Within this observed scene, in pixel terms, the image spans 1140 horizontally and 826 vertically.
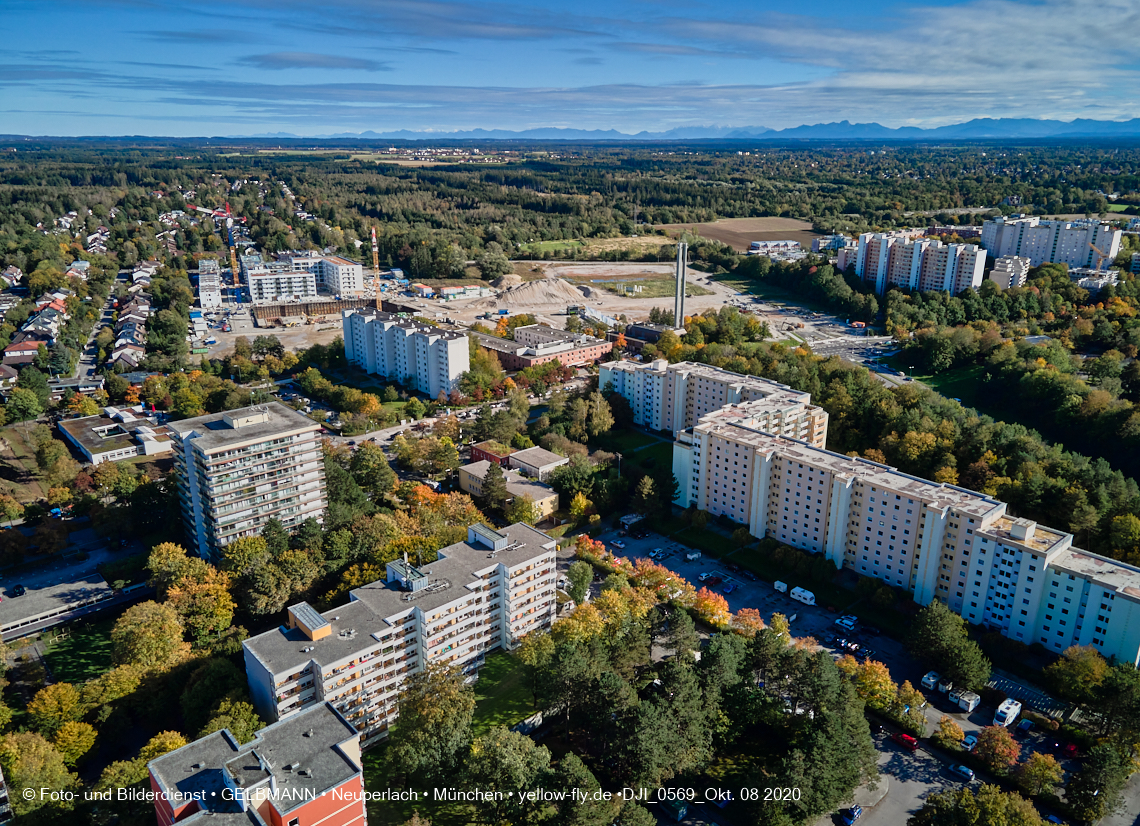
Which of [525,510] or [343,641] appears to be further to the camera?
[525,510]

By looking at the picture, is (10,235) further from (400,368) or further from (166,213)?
(400,368)

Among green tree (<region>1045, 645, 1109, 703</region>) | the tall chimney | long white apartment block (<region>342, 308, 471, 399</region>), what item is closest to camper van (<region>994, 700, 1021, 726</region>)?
green tree (<region>1045, 645, 1109, 703</region>)

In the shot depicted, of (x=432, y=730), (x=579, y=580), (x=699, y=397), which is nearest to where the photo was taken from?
(x=432, y=730)

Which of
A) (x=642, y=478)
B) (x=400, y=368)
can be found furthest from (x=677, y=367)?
(x=400, y=368)

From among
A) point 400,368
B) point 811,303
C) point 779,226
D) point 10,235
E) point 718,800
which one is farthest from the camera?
point 779,226

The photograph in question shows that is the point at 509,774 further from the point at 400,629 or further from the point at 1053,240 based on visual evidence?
the point at 1053,240

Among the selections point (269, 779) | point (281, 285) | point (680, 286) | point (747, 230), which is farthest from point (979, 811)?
point (747, 230)

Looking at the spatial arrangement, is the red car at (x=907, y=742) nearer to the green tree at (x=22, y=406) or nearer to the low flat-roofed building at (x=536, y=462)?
the low flat-roofed building at (x=536, y=462)
